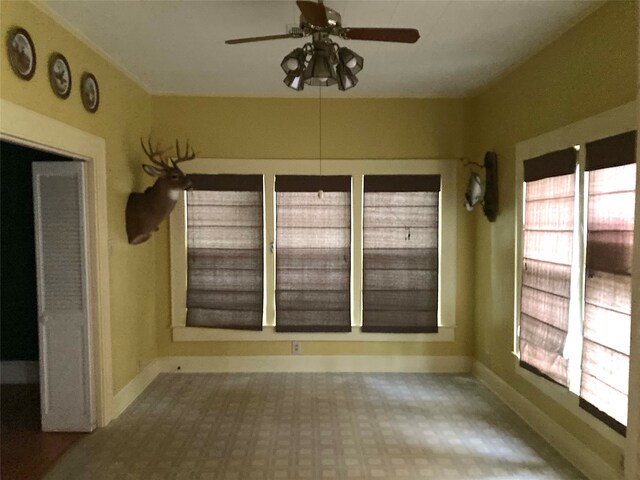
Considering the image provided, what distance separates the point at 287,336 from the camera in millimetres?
5055

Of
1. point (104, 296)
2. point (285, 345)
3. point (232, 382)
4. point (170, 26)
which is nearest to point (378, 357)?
point (285, 345)

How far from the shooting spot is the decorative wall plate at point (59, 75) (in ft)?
9.92

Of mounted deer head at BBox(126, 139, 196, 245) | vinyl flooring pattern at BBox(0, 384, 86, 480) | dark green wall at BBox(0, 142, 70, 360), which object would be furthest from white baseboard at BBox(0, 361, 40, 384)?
mounted deer head at BBox(126, 139, 196, 245)

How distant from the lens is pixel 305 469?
123 inches

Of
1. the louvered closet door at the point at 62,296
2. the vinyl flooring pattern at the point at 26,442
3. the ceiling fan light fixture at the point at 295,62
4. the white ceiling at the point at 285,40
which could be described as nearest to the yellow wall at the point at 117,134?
the white ceiling at the point at 285,40

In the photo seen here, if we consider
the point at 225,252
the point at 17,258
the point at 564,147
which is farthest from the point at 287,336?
the point at 564,147

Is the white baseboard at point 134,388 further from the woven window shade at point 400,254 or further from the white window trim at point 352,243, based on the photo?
the woven window shade at point 400,254

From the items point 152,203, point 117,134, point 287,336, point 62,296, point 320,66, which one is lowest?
point 287,336

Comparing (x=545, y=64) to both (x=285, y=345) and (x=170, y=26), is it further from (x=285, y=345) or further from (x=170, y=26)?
(x=285, y=345)

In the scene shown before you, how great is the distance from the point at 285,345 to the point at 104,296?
2003mm

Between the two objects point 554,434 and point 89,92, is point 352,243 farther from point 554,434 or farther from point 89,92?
point 89,92

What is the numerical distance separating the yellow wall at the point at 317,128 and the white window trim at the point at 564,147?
1123 millimetres

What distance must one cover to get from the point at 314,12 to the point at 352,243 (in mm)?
2975

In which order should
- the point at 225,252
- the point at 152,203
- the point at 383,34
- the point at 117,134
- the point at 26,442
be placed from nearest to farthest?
the point at 383,34 < the point at 26,442 < the point at 117,134 < the point at 152,203 < the point at 225,252
